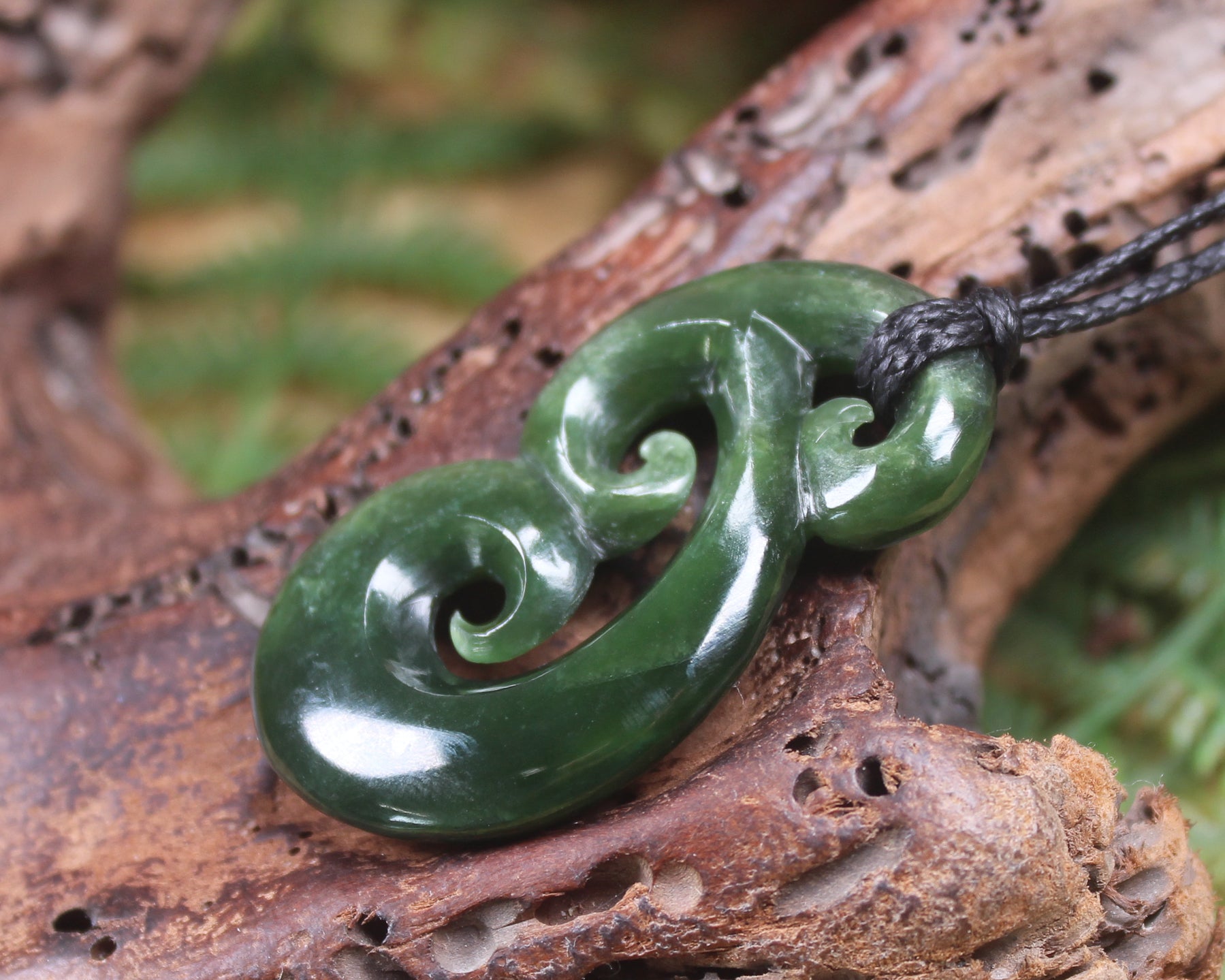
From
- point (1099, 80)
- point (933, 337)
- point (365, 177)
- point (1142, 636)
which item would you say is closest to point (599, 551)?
point (933, 337)

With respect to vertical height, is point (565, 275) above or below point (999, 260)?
above

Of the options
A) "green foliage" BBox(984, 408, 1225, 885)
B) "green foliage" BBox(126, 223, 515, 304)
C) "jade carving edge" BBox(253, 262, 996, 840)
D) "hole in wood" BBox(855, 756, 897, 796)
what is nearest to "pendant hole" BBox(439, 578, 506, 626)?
"jade carving edge" BBox(253, 262, 996, 840)

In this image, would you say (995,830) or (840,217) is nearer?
(995,830)

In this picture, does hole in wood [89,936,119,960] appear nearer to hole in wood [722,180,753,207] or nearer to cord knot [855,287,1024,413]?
cord knot [855,287,1024,413]

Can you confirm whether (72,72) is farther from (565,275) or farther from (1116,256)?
(1116,256)

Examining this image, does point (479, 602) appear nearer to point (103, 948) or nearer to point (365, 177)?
point (103, 948)

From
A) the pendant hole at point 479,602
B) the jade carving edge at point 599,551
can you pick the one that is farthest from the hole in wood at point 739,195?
the pendant hole at point 479,602

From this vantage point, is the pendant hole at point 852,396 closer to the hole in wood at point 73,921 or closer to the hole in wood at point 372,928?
the hole in wood at point 372,928

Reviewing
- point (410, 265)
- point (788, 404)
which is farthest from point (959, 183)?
point (410, 265)
